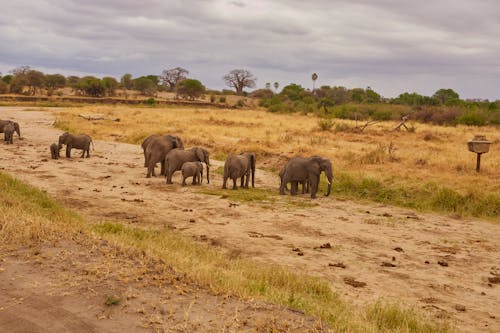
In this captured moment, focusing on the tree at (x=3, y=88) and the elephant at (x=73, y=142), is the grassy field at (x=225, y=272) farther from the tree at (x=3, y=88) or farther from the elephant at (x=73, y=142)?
the tree at (x=3, y=88)

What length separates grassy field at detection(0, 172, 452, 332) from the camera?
6527mm

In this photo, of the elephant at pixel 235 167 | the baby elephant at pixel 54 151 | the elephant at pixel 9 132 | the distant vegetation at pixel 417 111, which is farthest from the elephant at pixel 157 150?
the distant vegetation at pixel 417 111

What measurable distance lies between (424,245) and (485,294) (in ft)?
9.21

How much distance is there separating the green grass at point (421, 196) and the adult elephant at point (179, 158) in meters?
3.99

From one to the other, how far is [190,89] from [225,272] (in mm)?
86381

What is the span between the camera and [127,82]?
108 meters

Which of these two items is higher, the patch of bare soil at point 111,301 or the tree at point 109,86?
the tree at point 109,86

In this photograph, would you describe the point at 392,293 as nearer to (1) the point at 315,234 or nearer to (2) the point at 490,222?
(1) the point at 315,234

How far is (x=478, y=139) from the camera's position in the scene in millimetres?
18047

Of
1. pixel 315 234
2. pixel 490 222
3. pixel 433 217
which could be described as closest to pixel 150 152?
pixel 315 234

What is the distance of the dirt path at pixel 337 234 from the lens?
8.55 m

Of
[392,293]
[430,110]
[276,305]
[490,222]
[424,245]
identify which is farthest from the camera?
[430,110]

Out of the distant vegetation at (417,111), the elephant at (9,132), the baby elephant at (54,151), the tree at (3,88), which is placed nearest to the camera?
the baby elephant at (54,151)

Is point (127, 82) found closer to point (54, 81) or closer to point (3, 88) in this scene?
point (54, 81)
